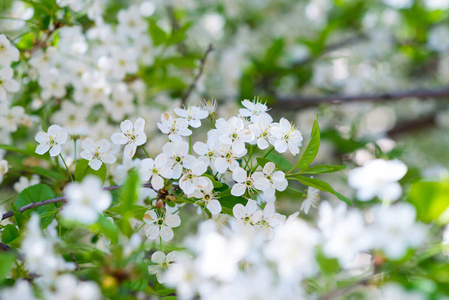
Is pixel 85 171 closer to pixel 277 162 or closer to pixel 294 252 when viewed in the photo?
pixel 277 162

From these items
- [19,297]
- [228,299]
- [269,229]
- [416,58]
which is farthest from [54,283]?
[416,58]

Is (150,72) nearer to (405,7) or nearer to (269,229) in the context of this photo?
(269,229)

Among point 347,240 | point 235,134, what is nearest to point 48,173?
point 235,134

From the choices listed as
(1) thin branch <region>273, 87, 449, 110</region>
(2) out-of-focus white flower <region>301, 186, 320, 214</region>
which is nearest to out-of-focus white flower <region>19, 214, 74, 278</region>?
(2) out-of-focus white flower <region>301, 186, 320, 214</region>

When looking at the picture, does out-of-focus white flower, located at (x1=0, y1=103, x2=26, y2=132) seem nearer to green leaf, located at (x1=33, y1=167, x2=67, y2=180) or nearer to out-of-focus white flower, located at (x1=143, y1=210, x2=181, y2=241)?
green leaf, located at (x1=33, y1=167, x2=67, y2=180)

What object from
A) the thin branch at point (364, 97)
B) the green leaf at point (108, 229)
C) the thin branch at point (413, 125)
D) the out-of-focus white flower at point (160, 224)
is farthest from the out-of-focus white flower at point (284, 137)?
the thin branch at point (413, 125)

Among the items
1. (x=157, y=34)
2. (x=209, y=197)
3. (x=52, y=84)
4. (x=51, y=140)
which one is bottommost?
(x=209, y=197)
